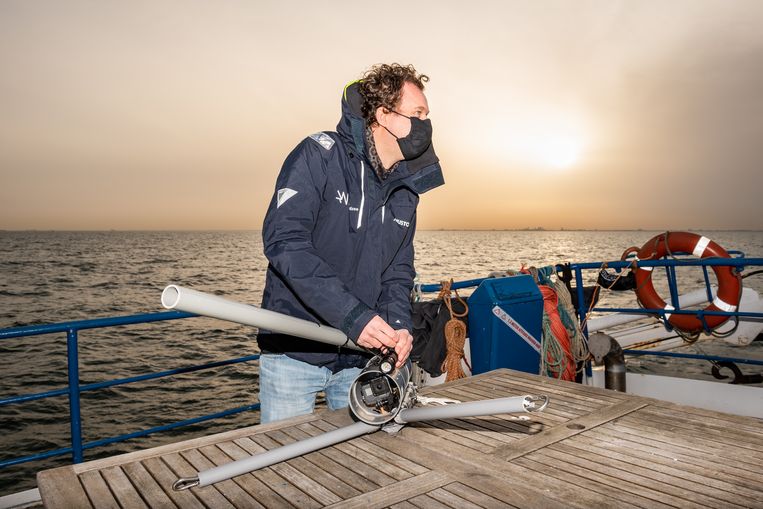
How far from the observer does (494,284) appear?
496cm

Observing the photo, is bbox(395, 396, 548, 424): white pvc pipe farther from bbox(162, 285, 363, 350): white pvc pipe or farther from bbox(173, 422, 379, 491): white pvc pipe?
bbox(162, 285, 363, 350): white pvc pipe

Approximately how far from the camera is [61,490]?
1.85 m

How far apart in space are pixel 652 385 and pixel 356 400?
17.6ft

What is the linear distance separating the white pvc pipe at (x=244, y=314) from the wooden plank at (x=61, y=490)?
2.35 ft

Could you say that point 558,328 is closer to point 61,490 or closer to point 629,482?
point 629,482

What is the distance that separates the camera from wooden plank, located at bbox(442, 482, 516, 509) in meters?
1.78

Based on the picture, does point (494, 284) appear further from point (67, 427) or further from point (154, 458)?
point (67, 427)

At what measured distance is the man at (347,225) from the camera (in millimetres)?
2246

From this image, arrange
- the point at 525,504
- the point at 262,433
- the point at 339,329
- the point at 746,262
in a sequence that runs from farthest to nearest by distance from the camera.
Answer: the point at 746,262 → the point at 262,433 → the point at 339,329 → the point at 525,504

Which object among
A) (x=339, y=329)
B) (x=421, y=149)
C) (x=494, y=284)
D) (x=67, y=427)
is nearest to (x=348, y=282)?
(x=339, y=329)

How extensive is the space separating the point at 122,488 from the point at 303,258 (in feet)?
3.51

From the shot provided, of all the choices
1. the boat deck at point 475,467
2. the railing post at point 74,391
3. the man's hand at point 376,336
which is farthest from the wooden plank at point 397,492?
the railing post at point 74,391

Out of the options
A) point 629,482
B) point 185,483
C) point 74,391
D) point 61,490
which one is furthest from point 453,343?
point 61,490

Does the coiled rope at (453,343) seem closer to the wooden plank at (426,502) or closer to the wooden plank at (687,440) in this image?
the wooden plank at (687,440)
